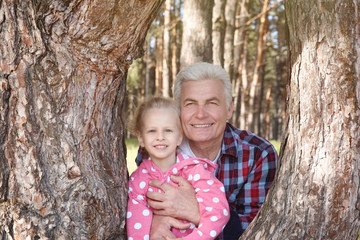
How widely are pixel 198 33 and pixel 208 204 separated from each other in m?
4.70

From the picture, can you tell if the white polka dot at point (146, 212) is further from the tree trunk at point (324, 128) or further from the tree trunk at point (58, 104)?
the tree trunk at point (324, 128)

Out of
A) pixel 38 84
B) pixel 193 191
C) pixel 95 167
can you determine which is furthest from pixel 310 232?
pixel 38 84

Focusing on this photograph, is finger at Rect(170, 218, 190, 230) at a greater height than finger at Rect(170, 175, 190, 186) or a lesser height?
lesser

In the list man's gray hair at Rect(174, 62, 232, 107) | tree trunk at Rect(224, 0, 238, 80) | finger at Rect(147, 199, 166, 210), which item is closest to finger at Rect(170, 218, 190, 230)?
finger at Rect(147, 199, 166, 210)

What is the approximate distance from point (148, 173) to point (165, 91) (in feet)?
29.4

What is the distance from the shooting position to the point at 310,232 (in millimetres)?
2295

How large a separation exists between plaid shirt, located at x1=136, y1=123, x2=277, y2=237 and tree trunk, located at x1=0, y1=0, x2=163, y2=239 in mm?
1045

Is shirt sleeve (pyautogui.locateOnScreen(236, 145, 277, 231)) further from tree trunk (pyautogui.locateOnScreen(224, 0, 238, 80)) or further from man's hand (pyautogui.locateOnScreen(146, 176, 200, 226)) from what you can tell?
tree trunk (pyautogui.locateOnScreen(224, 0, 238, 80))

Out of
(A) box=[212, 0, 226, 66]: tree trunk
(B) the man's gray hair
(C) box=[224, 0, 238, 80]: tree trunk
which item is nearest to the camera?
(B) the man's gray hair

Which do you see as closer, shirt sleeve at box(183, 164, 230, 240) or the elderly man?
shirt sleeve at box(183, 164, 230, 240)

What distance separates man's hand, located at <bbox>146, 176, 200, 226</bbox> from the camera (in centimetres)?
281

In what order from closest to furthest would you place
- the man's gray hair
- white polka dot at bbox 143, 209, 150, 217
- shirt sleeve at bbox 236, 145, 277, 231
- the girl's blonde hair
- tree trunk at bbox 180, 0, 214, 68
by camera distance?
1. white polka dot at bbox 143, 209, 150, 217
2. the girl's blonde hair
3. shirt sleeve at bbox 236, 145, 277, 231
4. the man's gray hair
5. tree trunk at bbox 180, 0, 214, 68

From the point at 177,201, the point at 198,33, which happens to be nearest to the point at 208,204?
the point at 177,201

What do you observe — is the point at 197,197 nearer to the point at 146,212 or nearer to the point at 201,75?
the point at 146,212
